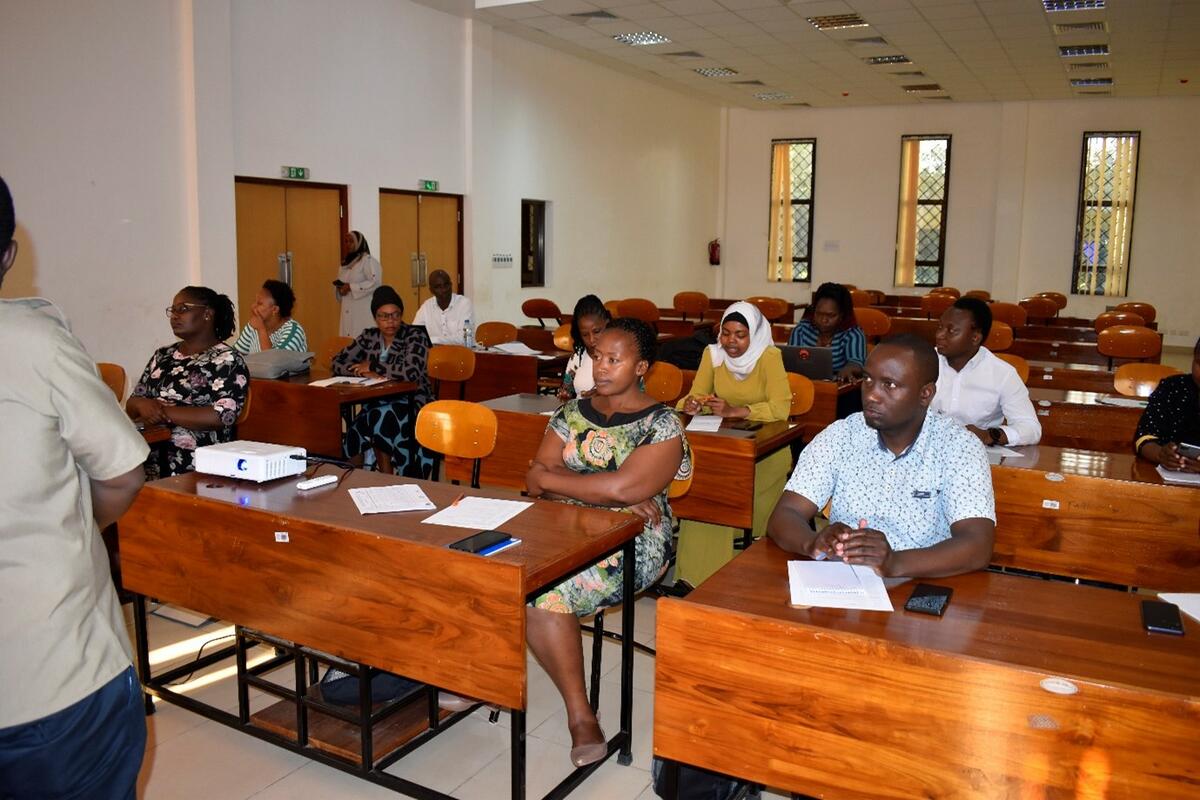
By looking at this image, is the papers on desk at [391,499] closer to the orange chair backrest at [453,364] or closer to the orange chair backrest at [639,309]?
the orange chair backrest at [453,364]

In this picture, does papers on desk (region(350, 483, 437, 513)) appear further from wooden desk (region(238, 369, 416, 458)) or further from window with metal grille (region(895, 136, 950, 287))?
window with metal grille (region(895, 136, 950, 287))

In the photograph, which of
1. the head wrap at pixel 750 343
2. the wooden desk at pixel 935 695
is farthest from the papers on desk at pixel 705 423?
the wooden desk at pixel 935 695

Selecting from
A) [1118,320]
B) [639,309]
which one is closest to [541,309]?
[639,309]

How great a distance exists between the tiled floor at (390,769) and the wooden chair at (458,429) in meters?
0.91

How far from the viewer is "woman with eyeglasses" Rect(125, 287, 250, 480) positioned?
3.77 metres

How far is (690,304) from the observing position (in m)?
11.6

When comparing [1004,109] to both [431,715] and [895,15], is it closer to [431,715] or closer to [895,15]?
[895,15]

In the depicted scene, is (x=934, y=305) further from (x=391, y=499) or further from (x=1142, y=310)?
(x=391, y=499)

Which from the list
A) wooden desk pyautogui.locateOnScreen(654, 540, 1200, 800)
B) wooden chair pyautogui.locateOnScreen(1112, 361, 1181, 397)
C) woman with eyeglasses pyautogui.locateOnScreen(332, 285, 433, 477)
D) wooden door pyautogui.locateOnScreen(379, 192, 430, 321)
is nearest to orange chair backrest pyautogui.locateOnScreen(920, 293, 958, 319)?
wooden door pyautogui.locateOnScreen(379, 192, 430, 321)

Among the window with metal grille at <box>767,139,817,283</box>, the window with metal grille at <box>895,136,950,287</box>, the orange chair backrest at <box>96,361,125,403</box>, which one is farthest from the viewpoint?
the window with metal grille at <box>767,139,817,283</box>

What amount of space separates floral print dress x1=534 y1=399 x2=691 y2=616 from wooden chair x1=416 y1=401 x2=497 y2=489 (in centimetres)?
62

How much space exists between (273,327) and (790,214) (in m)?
12.2

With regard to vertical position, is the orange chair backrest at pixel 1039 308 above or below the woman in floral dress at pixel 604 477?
above

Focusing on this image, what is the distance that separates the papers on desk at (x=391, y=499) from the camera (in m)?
2.69
